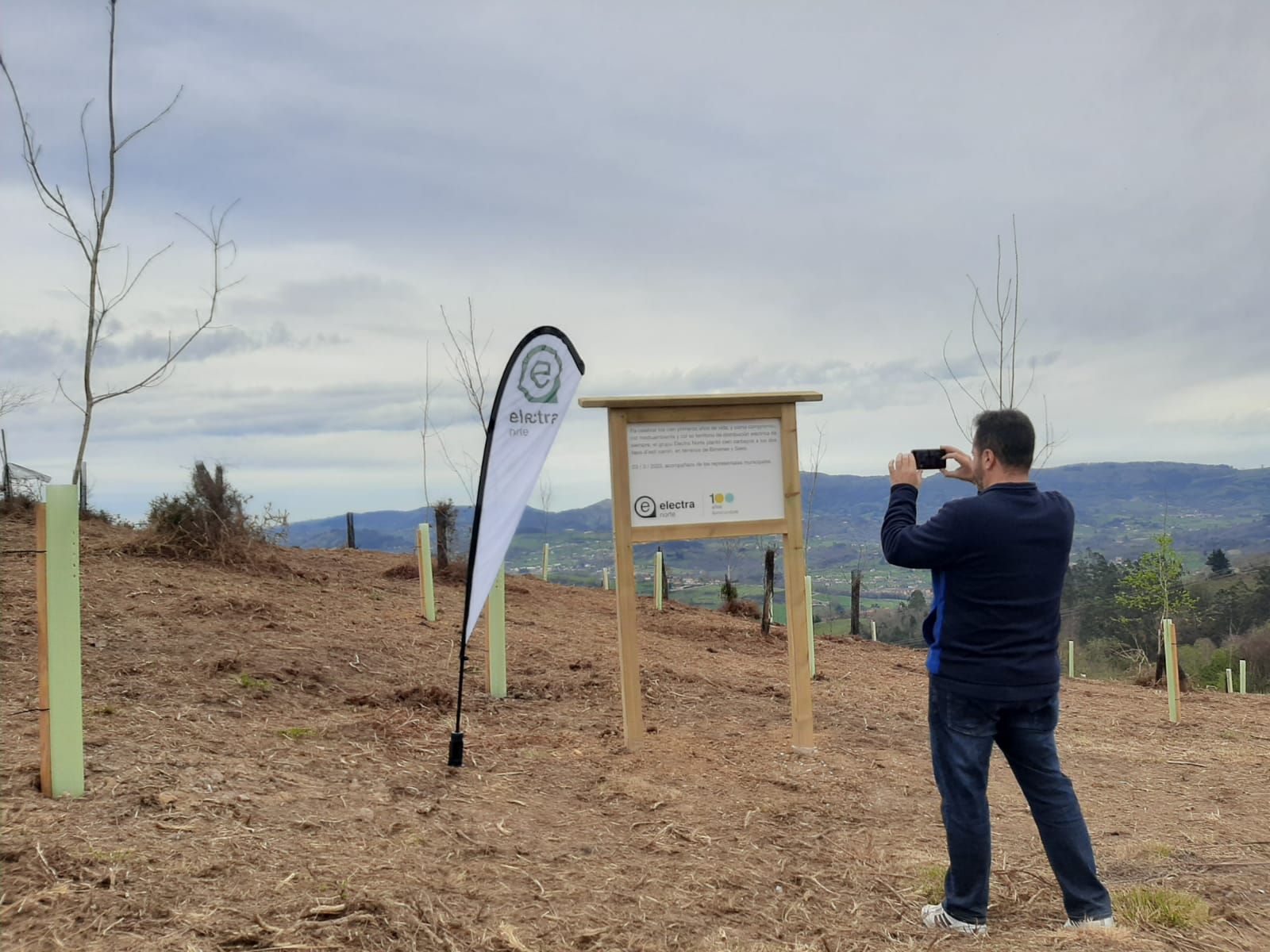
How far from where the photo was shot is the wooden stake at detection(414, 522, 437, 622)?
10398 millimetres

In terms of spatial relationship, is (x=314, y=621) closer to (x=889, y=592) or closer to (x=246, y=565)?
(x=246, y=565)

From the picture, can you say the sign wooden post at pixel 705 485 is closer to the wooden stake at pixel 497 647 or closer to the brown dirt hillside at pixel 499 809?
the brown dirt hillside at pixel 499 809

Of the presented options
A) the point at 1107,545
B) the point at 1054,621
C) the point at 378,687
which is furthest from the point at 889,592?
the point at 1107,545

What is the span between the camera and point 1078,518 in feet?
31.9

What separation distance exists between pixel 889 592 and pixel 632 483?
38.9m

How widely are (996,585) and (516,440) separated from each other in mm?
2968

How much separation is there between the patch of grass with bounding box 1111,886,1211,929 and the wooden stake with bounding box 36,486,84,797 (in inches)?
177

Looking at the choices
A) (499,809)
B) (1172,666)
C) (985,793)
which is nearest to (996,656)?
(985,793)

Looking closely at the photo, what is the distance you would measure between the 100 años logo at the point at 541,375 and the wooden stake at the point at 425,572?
516 centimetres

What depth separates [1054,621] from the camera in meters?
Answer: 3.66

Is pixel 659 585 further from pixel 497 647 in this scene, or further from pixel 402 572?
pixel 497 647

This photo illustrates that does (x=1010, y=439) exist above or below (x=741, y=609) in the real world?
above

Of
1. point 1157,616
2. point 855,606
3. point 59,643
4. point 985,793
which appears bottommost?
point 1157,616

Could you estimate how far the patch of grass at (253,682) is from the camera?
22.1ft
